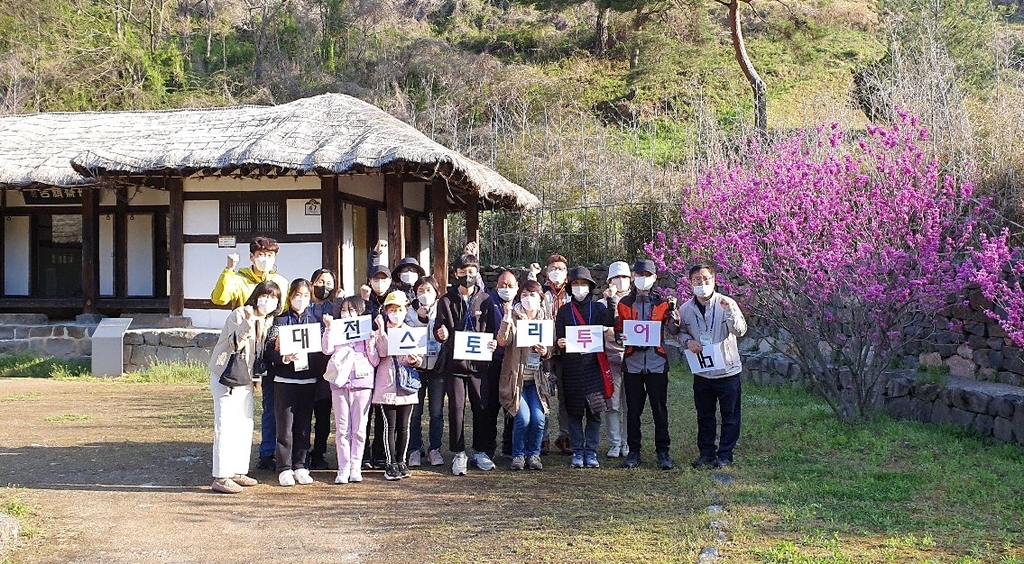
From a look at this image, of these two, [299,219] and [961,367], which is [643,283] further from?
[299,219]

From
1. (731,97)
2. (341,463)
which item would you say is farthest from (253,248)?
(731,97)

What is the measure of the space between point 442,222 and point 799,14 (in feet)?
58.4

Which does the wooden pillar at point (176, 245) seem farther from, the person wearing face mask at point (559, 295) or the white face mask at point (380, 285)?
the person wearing face mask at point (559, 295)

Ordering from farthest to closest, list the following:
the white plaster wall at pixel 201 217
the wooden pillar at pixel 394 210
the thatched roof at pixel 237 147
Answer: the white plaster wall at pixel 201 217
the wooden pillar at pixel 394 210
the thatched roof at pixel 237 147

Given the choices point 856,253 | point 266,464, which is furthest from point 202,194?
point 856,253

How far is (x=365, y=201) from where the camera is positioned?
13672 millimetres

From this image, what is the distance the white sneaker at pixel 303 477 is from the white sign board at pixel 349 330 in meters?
0.93

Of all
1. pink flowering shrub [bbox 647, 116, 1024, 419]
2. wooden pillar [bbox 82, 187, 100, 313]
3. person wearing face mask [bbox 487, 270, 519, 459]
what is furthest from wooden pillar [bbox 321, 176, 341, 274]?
person wearing face mask [bbox 487, 270, 519, 459]

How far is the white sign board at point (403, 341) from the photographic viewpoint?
6.48 metres

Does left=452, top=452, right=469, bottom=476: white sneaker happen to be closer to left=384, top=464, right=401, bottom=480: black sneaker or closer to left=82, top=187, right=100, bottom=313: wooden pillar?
left=384, top=464, right=401, bottom=480: black sneaker

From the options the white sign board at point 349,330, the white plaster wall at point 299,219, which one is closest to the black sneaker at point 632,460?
the white sign board at point 349,330

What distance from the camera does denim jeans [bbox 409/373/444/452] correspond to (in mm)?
6820

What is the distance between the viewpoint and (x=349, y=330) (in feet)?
21.0

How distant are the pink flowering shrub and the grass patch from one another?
30.2 ft
